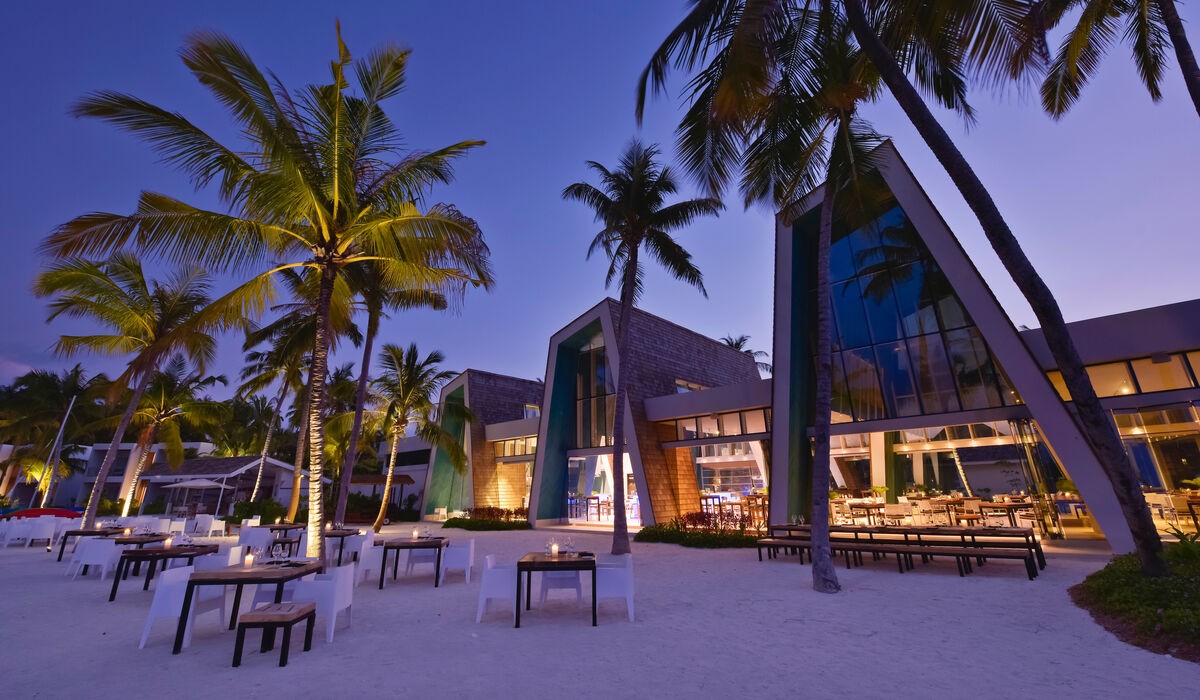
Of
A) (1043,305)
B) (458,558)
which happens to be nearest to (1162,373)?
(1043,305)

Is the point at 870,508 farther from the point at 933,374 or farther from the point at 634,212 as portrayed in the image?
the point at 634,212

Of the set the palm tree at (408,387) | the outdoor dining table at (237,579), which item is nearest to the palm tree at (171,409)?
the palm tree at (408,387)

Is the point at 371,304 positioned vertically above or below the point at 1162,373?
above

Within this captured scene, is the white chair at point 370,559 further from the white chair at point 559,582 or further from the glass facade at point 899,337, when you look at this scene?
the glass facade at point 899,337

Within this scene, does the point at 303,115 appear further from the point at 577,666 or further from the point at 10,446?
the point at 10,446

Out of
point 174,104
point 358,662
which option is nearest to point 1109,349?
point 358,662

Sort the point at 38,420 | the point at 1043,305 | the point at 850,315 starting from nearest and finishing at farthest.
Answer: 1. the point at 1043,305
2. the point at 850,315
3. the point at 38,420

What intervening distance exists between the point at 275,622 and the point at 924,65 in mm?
11797

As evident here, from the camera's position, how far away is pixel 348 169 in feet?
25.0

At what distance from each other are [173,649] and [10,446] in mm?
41300

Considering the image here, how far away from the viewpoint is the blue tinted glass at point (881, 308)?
42.2ft

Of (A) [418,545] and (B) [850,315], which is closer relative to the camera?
(A) [418,545]

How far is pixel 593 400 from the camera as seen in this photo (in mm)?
19375

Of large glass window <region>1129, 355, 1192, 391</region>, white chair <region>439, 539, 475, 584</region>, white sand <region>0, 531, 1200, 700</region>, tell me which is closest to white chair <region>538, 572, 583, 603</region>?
white sand <region>0, 531, 1200, 700</region>
